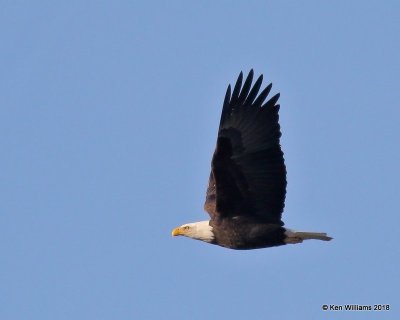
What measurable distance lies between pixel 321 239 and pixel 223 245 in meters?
1.64

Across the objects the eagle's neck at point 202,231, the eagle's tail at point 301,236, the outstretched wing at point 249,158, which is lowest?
the eagle's tail at point 301,236

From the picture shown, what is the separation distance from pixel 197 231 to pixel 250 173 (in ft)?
5.01

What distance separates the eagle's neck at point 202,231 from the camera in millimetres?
18203

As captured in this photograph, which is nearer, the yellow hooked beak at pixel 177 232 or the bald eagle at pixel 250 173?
the bald eagle at pixel 250 173

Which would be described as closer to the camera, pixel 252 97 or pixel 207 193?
pixel 252 97

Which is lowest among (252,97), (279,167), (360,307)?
(360,307)

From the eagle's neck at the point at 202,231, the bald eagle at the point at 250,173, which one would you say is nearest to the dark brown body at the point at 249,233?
the bald eagle at the point at 250,173

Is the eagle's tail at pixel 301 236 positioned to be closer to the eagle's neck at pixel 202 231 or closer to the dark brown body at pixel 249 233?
the dark brown body at pixel 249 233

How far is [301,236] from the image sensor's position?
57.9 feet

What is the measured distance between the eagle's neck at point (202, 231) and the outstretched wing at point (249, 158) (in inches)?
18.0

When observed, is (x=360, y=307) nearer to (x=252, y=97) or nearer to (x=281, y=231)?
(x=281, y=231)

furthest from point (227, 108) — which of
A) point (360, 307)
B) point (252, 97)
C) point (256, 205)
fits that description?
point (360, 307)

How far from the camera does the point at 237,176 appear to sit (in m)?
17.6

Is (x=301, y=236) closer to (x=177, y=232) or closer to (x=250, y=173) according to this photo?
(x=250, y=173)
